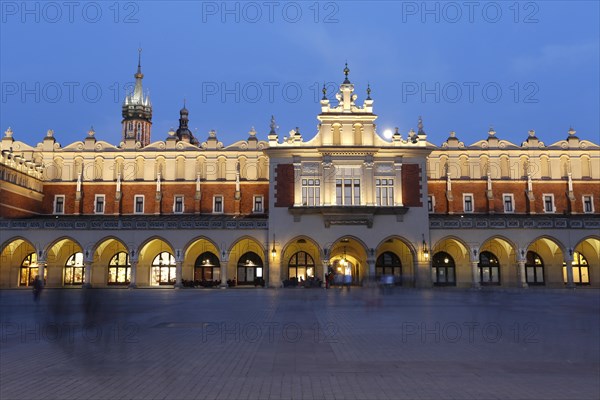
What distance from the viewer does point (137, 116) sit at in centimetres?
10588

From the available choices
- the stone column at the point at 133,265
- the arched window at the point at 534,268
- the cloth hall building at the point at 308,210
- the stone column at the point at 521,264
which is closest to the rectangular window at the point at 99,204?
the cloth hall building at the point at 308,210

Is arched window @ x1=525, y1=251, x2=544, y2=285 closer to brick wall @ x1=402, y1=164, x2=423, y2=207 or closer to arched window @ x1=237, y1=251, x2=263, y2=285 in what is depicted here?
brick wall @ x1=402, y1=164, x2=423, y2=207

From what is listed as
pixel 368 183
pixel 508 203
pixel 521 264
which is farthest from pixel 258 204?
pixel 508 203

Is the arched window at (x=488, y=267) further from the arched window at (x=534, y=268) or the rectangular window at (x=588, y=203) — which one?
the rectangular window at (x=588, y=203)

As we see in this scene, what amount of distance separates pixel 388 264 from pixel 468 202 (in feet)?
35.8

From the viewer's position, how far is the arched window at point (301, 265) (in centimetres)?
5147

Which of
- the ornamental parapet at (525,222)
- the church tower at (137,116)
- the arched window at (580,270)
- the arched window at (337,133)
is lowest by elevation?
the arched window at (580,270)

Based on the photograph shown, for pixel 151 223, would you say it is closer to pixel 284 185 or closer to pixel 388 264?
pixel 284 185

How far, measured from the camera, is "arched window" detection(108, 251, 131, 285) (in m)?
51.4

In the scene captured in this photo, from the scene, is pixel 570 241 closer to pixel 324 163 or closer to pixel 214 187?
pixel 324 163

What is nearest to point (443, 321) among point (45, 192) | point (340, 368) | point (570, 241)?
point (340, 368)

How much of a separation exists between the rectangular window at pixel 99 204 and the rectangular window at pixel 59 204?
10.5 feet

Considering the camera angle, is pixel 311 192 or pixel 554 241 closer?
pixel 554 241

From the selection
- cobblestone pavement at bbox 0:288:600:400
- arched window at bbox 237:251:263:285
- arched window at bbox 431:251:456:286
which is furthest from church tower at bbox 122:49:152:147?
cobblestone pavement at bbox 0:288:600:400
